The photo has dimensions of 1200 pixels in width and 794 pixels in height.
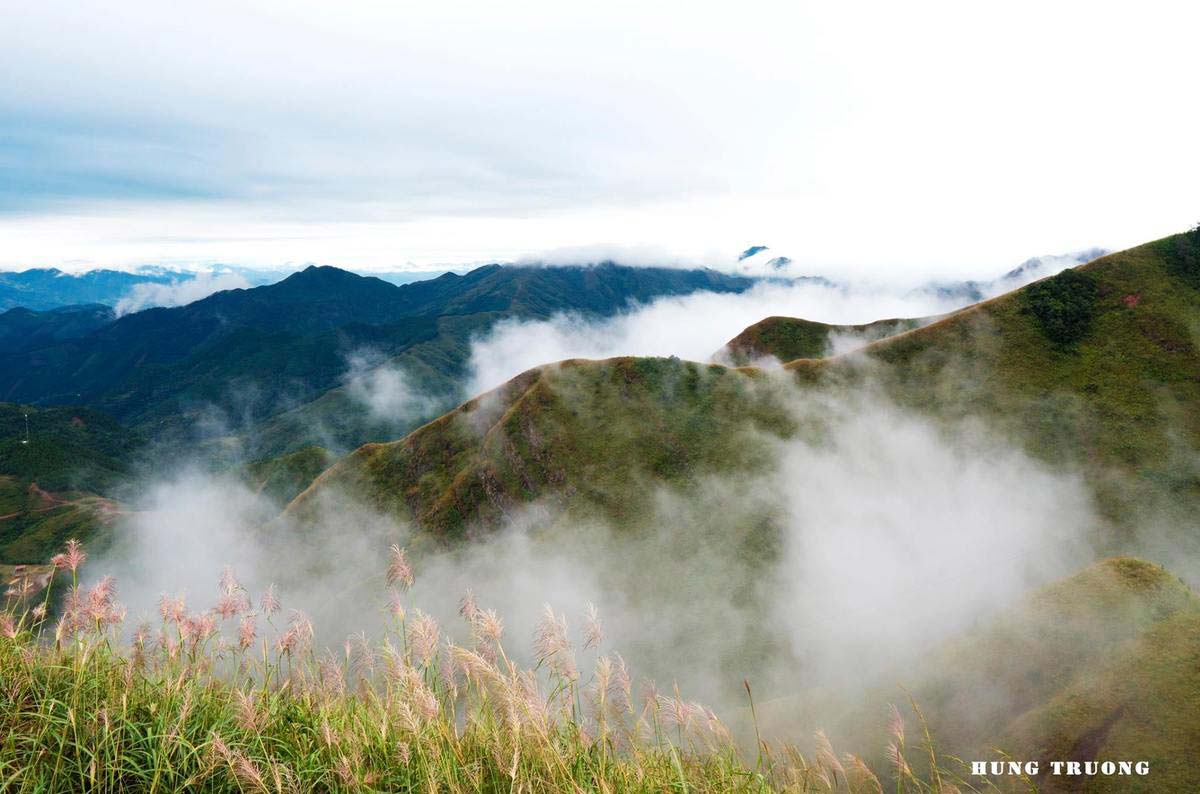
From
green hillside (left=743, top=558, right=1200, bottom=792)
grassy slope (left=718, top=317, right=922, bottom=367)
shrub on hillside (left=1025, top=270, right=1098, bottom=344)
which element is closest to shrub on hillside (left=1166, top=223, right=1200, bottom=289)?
shrub on hillside (left=1025, top=270, right=1098, bottom=344)

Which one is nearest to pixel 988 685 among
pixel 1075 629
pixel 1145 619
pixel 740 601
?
pixel 1075 629

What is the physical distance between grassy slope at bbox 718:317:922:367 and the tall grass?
510 feet

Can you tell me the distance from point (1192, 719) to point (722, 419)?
9059cm

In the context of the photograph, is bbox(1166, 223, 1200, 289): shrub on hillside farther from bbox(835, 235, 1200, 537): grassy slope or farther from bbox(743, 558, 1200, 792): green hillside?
bbox(743, 558, 1200, 792): green hillside

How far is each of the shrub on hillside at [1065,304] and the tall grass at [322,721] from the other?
416 ft

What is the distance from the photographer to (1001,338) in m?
108

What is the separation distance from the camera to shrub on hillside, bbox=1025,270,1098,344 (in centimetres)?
10225

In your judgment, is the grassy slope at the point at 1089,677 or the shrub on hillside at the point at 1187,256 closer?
the grassy slope at the point at 1089,677

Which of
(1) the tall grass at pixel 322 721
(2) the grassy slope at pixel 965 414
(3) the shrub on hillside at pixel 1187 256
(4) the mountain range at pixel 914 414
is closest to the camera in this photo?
(1) the tall grass at pixel 322 721

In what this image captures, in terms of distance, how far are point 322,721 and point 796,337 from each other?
539 ft

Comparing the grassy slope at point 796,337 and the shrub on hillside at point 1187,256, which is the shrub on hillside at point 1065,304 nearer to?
the shrub on hillside at point 1187,256

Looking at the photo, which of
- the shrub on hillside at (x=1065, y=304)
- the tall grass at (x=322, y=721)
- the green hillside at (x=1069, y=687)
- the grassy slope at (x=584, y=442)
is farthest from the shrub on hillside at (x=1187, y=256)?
the tall grass at (x=322, y=721)

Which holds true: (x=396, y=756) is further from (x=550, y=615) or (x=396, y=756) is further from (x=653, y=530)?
(x=653, y=530)

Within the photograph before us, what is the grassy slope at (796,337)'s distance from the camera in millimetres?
154000
